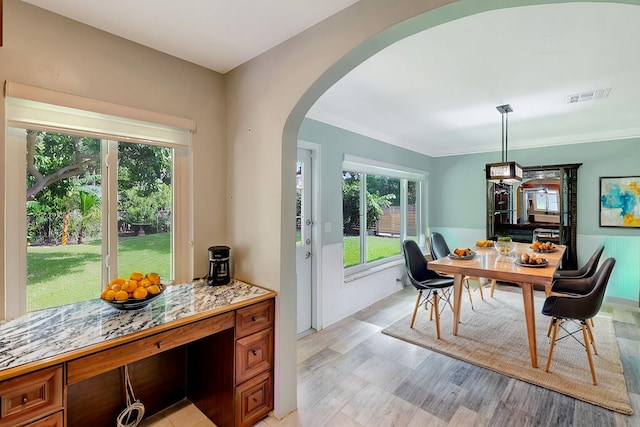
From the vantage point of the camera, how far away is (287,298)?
200 cm

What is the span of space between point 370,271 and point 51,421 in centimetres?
345

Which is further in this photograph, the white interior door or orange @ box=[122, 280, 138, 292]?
the white interior door

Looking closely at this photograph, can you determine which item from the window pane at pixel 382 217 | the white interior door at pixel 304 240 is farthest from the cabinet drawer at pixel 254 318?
the window pane at pixel 382 217

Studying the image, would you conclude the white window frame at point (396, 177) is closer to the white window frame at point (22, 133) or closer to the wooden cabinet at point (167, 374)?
the wooden cabinet at point (167, 374)

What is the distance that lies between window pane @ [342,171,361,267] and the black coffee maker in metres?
1.93

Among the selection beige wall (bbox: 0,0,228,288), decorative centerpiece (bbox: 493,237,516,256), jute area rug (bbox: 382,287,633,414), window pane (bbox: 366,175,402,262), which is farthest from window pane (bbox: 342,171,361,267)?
beige wall (bbox: 0,0,228,288)

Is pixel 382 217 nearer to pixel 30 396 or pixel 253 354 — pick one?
pixel 253 354

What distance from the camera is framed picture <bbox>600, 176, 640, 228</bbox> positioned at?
4102 millimetres

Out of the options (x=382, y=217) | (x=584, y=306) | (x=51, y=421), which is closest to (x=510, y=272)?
(x=584, y=306)

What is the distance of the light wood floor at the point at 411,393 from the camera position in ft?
6.39

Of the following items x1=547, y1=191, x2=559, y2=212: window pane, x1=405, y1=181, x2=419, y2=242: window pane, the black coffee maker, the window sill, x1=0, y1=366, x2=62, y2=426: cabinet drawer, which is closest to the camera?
x1=0, y1=366, x2=62, y2=426: cabinet drawer

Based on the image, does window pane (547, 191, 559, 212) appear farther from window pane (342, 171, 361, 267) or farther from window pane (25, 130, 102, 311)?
window pane (25, 130, 102, 311)

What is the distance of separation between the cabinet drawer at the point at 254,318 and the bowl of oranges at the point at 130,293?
496 mm

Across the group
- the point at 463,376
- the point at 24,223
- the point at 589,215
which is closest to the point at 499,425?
the point at 463,376
